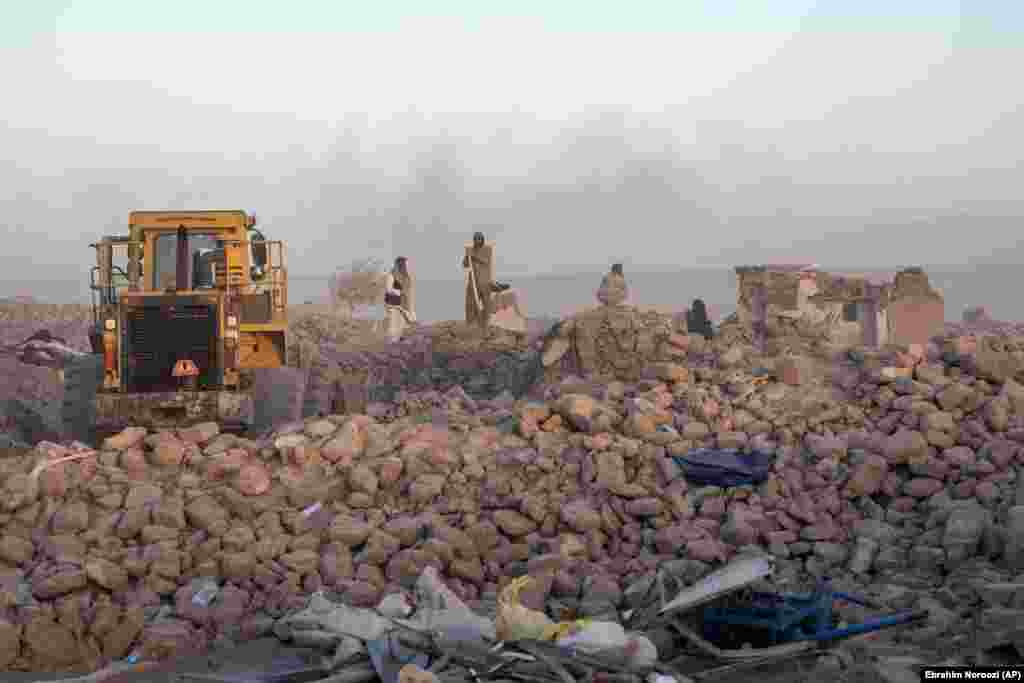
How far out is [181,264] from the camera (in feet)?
37.4

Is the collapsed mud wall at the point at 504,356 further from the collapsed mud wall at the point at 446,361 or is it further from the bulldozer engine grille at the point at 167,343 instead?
the bulldozer engine grille at the point at 167,343

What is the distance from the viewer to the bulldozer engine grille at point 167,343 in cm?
Answer: 1071

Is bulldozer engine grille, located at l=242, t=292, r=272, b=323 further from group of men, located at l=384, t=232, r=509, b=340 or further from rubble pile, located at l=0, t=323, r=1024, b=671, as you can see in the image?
group of men, located at l=384, t=232, r=509, b=340

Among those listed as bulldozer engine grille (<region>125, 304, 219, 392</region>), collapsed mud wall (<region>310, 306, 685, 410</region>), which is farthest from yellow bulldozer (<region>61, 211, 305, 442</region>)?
collapsed mud wall (<region>310, 306, 685, 410</region>)

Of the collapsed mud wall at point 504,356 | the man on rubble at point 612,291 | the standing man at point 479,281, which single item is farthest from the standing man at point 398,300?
the man on rubble at point 612,291

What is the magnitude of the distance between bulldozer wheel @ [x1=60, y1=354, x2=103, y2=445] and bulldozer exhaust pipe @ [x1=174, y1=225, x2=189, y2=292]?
3.48ft

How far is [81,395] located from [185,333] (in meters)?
1.46

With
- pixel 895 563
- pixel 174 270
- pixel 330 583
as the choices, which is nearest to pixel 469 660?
A: pixel 330 583

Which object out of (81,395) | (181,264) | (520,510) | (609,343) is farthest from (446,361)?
(520,510)

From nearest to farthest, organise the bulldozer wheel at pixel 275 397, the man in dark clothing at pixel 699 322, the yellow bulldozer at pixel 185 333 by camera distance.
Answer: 1. the yellow bulldozer at pixel 185 333
2. the bulldozer wheel at pixel 275 397
3. the man in dark clothing at pixel 699 322

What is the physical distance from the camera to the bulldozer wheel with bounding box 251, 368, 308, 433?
1162 cm

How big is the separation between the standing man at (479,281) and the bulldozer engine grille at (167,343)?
815cm

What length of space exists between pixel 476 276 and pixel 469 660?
13847 millimetres

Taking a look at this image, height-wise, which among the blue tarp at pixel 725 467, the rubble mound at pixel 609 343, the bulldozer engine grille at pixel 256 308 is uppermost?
the bulldozer engine grille at pixel 256 308
